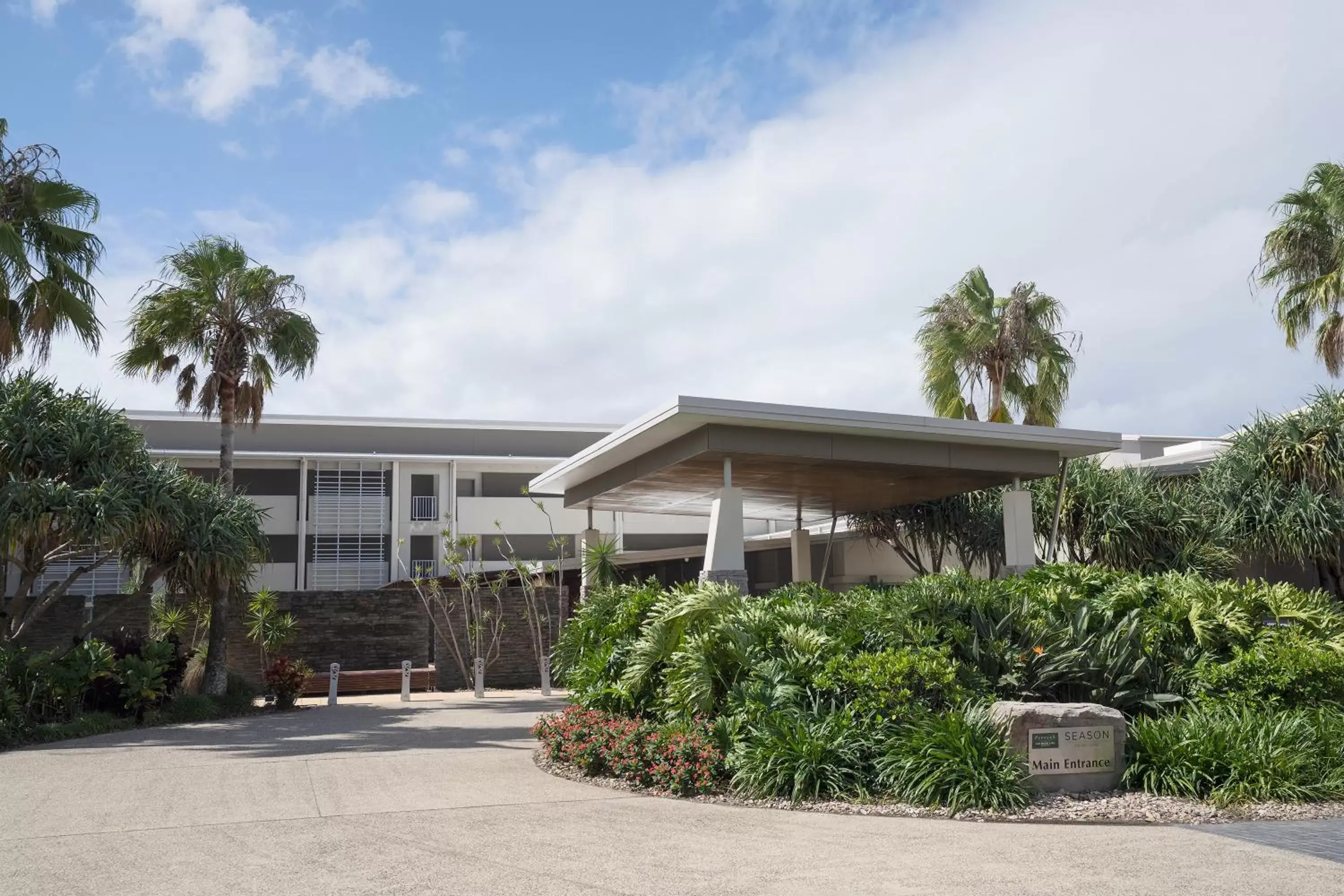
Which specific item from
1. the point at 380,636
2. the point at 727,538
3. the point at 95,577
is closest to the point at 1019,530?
the point at 727,538

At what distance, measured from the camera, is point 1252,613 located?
10.0 meters

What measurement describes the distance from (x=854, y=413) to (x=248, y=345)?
11.4 m

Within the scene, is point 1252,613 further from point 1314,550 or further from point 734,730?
point 1314,550

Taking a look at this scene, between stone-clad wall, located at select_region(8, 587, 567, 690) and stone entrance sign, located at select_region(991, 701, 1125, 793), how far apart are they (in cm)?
1557

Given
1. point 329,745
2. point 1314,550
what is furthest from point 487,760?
point 1314,550

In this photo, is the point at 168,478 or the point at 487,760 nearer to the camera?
the point at 487,760

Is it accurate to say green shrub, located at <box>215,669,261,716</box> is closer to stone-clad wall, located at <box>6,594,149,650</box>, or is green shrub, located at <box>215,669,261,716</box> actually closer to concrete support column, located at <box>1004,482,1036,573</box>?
stone-clad wall, located at <box>6,594,149,650</box>

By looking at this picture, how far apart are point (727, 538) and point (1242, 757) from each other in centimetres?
774

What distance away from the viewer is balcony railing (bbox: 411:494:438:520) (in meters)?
31.8

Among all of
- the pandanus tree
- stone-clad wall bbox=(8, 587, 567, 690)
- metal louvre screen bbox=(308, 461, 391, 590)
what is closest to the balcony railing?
metal louvre screen bbox=(308, 461, 391, 590)

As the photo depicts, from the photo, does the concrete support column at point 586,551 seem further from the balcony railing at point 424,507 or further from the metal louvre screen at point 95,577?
the metal louvre screen at point 95,577

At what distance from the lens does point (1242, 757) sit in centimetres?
789

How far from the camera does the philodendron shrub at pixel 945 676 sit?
804cm

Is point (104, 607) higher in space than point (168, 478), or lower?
lower
